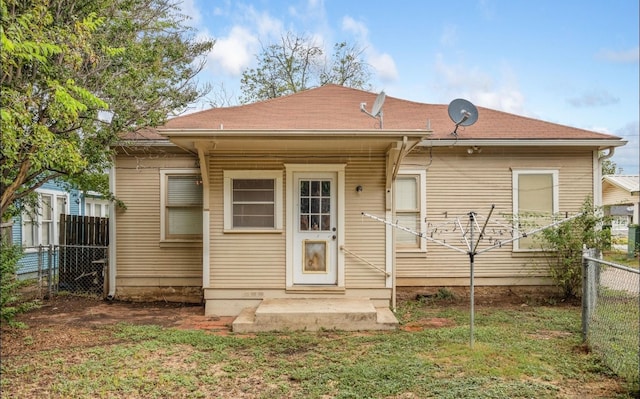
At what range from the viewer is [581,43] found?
1098 cm

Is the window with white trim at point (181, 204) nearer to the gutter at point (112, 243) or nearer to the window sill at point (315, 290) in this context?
the gutter at point (112, 243)

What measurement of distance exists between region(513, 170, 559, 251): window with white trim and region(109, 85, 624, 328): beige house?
0.07ft

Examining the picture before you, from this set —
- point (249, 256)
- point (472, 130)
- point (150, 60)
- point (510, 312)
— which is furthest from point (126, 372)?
point (472, 130)

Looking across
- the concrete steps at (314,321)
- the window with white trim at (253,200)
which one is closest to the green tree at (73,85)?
the window with white trim at (253,200)

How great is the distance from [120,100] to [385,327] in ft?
17.2

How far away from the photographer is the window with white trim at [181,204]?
8.57 meters

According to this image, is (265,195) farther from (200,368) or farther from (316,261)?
(200,368)

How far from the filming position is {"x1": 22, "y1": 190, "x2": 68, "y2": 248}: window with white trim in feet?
37.7

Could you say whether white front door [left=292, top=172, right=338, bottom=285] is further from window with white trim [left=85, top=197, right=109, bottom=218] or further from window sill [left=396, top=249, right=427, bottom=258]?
window with white trim [left=85, top=197, right=109, bottom=218]

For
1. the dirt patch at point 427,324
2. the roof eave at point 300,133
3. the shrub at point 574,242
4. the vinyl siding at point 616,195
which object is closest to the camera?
the roof eave at point 300,133

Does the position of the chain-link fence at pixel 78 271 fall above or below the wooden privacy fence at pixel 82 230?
below

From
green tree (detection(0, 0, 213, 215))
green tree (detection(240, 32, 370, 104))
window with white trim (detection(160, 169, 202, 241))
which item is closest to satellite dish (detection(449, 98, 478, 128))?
window with white trim (detection(160, 169, 202, 241))

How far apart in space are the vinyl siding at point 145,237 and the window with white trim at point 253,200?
1.82 metres

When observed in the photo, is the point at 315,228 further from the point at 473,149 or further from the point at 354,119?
the point at 473,149
